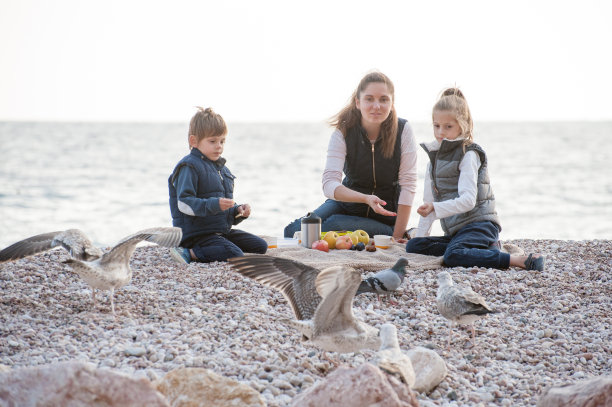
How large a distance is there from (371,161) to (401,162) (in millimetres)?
383

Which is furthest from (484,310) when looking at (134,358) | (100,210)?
(100,210)

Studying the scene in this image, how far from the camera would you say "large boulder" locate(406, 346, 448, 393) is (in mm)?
3520

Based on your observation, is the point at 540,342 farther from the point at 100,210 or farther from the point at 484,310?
the point at 100,210

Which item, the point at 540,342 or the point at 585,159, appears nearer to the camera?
the point at 540,342

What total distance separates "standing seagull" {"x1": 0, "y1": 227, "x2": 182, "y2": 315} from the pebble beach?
0.31 meters

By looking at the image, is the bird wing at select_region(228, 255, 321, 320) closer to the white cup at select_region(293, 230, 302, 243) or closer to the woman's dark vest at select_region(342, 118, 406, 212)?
the white cup at select_region(293, 230, 302, 243)

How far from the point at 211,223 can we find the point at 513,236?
7.78m

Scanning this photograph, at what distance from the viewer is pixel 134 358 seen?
376 centimetres

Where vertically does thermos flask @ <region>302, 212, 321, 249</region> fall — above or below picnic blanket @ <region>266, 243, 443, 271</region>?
above

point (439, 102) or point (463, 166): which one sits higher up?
point (439, 102)

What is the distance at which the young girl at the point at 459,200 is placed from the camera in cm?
622

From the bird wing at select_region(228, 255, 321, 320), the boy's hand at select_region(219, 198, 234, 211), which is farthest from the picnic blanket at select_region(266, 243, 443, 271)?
the bird wing at select_region(228, 255, 321, 320)

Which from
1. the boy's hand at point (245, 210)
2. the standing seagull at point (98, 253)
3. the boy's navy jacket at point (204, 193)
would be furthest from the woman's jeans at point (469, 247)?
the standing seagull at point (98, 253)

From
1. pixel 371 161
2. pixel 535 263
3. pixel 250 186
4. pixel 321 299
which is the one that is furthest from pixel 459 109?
pixel 250 186
